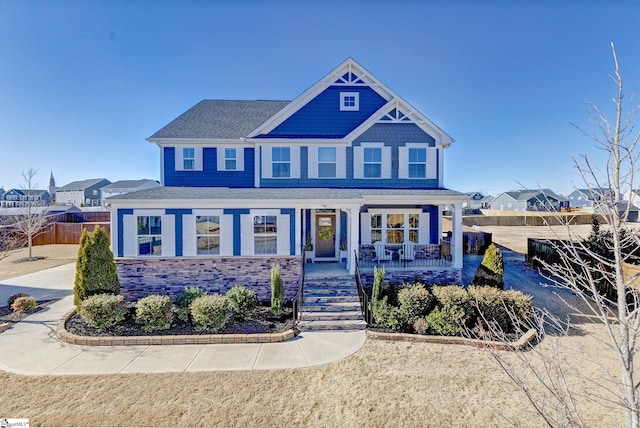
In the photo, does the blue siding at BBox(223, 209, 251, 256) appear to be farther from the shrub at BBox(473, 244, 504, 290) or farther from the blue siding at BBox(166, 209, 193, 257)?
the shrub at BBox(473, 244, 504, 290)

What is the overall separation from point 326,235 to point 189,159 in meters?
7.63

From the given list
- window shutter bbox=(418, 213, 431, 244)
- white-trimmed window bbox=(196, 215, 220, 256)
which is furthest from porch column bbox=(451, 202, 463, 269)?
white-trimmed window bbox=(196, 215, 220, 256)

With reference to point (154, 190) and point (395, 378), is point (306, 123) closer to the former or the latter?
point (154, 190)

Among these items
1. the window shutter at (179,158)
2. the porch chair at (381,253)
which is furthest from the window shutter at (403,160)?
the window shutter at (179,158)

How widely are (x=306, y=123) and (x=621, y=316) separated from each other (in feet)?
41.4

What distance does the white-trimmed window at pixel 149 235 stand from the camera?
1112 cm

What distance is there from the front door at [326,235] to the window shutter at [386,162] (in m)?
3.13

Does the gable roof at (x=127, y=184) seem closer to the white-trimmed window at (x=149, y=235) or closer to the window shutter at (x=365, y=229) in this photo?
the white-trimmed window at (x=149, y=235)

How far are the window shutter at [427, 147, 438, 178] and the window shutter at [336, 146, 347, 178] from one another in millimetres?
3936

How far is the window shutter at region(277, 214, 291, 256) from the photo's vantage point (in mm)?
11383

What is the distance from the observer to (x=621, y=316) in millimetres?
3037

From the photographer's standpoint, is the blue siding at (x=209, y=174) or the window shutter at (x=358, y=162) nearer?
the window shutter at (x=358, y=162)

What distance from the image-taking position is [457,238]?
472 inches

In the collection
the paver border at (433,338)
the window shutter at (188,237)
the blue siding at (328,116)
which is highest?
the blue siding at (328,116)
